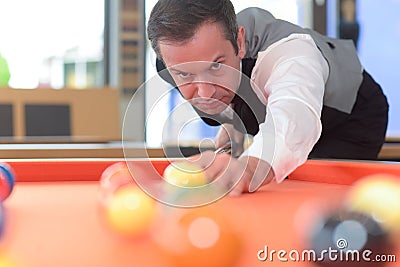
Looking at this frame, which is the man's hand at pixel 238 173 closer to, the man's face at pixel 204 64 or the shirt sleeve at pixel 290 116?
the shirt sleeve at pixel 290 116

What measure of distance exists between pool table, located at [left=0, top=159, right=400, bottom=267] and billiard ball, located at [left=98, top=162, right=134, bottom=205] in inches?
0.9

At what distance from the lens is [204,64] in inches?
42.8

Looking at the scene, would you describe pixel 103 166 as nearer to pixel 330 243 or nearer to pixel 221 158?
pixel 221 158

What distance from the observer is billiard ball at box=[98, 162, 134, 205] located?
902mm

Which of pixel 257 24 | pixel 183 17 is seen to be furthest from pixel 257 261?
pixel 257 24

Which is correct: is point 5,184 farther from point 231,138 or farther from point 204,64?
point 231,138

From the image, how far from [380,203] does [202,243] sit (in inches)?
8.4

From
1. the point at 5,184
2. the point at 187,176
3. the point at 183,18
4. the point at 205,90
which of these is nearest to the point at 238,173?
the point at 187,176

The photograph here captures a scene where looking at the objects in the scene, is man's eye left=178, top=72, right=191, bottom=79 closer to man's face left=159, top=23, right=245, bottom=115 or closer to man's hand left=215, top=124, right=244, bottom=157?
man's face left=159, top=23, right=245, bottom=115

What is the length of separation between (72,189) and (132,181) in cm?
17

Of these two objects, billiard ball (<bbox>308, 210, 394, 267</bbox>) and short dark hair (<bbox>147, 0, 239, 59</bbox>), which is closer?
billiard ball (<bbox>308, 210, 394, 267</bbox>)

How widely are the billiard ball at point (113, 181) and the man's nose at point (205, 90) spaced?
8.5 inches

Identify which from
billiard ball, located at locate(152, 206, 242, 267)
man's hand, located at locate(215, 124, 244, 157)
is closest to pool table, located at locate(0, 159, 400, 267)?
billiard ball, located at locate(152, 206, 242, 267)

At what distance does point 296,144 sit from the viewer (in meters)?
1.11
